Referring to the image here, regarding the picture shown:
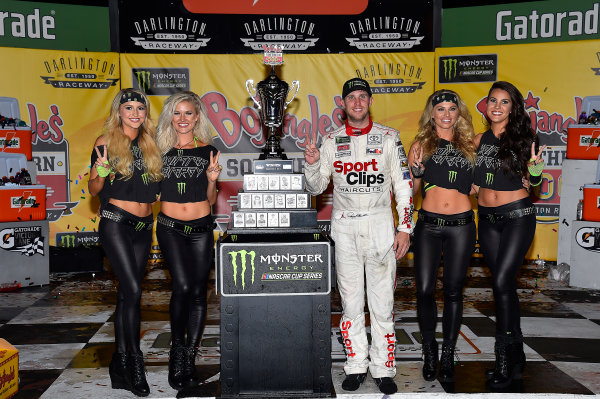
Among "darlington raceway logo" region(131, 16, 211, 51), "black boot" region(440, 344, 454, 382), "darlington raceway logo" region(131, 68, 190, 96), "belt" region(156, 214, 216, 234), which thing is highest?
"darlington raceway logo" region(131, 16, 211, 51)

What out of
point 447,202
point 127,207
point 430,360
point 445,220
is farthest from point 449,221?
point 127,207

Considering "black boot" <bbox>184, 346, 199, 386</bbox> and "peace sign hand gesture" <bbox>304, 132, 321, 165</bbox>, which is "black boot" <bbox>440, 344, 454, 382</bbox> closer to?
"peace sign hand gesture" <bbox>304, 132, 321, 165</bbox>

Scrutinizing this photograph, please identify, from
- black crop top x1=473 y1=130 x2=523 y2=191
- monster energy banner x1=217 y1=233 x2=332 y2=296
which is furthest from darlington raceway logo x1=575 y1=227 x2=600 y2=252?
monster energy banner x1=217 y1=233 x2=332 y2=296

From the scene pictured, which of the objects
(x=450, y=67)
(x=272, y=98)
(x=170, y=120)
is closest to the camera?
(x=170, y=120)

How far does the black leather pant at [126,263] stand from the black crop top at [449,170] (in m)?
2.02

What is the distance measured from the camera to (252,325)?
3.78m

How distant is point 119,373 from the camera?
13.3 ft

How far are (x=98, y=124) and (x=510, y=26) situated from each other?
20.1 ft

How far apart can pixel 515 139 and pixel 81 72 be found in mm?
6376

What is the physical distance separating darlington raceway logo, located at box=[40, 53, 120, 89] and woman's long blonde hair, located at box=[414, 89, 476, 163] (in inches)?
218

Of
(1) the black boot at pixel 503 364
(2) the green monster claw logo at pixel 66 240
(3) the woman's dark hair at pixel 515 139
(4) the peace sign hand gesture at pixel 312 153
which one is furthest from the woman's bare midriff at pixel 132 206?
(2) the green monster claw logo at pixel 66 240

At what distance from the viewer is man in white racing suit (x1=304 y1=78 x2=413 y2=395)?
399 centimetres

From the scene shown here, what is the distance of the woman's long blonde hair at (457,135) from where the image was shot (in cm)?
420

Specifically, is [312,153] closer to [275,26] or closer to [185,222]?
[185,222]
